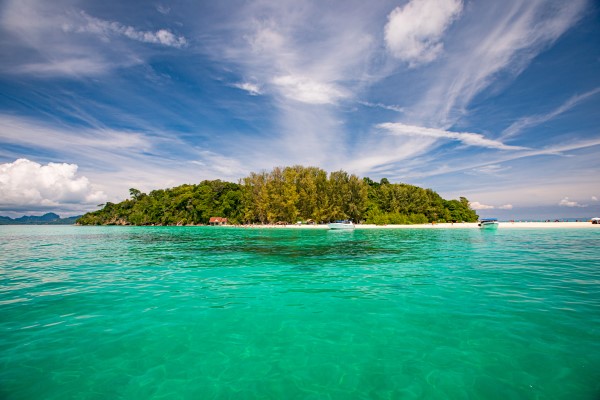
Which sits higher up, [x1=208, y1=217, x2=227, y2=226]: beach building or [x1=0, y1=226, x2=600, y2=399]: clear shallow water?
[x1=208, y1=217, x2=227, y2=226]: beach building

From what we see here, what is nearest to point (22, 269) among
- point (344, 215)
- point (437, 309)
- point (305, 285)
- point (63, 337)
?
point (63, 337)

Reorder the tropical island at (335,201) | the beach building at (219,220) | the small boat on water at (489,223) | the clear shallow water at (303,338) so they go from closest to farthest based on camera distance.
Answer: the clear shallow water at (303,338) → the small boat on water at (489,223) → the tropical island at (335,201) → the beach building at (219,220)

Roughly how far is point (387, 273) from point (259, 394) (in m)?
12.6

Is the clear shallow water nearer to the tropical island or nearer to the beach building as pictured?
the tropical island

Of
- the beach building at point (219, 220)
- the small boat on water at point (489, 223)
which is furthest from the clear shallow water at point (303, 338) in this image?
the beach building at point (219, 220)

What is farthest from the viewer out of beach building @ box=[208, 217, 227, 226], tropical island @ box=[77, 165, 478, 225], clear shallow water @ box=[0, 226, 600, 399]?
beach building @ box=[208, 217, 227, 226]

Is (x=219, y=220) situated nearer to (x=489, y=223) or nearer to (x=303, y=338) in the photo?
(x=489, y=223)

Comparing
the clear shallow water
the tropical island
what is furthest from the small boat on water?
the clear shallow water

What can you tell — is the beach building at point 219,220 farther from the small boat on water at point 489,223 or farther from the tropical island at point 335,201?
the small boat on water at point 489,223

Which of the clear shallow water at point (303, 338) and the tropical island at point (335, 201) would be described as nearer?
the clear shallow water at point (303, 338)

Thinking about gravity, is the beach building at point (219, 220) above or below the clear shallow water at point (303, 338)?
above

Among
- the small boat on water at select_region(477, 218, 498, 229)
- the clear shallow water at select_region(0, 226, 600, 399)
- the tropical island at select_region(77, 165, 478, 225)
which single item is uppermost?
the tropical island at select_region(77, 165, 478, 225)

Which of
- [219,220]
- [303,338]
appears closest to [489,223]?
[303,338]

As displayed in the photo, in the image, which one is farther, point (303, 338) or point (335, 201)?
point (335, 201)
